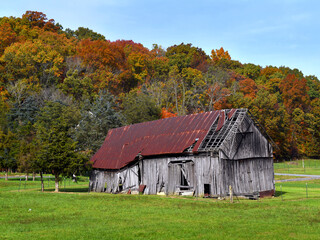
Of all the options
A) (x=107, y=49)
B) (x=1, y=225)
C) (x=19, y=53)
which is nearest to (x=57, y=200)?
(x=1, y=225)

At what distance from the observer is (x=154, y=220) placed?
23.9 m

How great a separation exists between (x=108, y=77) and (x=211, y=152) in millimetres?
60724

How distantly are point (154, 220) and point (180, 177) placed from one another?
16.6 metres

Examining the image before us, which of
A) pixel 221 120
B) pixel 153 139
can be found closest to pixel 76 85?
pixel 153 139

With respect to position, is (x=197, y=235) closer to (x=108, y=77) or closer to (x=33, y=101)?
(x=33, y=101)

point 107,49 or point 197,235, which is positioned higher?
point 107,49

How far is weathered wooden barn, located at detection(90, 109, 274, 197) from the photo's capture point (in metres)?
37.7

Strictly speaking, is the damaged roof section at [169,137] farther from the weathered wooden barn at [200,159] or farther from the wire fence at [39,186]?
the wire fence at [39,186]

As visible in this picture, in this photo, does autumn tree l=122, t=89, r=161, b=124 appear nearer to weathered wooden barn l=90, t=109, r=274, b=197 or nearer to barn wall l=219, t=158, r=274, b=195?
weathered wooden barn l=90, t=109, r=274, b=197

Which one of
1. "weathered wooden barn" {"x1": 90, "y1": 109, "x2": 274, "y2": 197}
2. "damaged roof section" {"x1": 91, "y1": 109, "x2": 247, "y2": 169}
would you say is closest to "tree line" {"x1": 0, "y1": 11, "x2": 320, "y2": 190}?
"damaged roof section" {"x1": 91, "y1": 109, "x2": 247, "y2": 169}

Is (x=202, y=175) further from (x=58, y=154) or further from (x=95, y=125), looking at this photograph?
(x=95, y=125)

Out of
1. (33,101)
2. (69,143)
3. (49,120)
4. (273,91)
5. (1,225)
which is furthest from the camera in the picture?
(273,91)

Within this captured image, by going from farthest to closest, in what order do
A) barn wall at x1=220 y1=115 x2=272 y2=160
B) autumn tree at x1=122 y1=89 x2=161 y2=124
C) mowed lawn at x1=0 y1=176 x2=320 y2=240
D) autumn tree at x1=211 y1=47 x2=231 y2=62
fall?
autumn tree at x1=211 y1=47 x2=231 y2=62 → autumn tree at x1=122 y1=89 x2=161 y2=124 → barn wall at x1=220 y1=115 x2=272 y2=160 → mowed lawn at x1=0 y1=176 x2=320 y2=240

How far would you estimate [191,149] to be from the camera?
3912 centimetres
